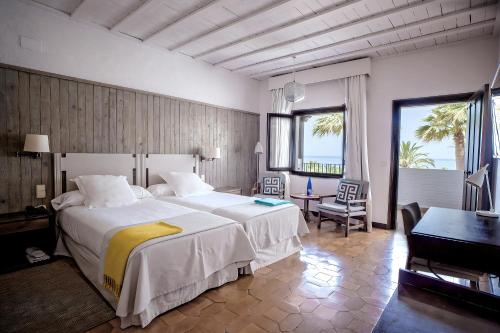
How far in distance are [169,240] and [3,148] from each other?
2.36 m

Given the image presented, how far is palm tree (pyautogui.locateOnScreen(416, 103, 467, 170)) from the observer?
6383 millimetres

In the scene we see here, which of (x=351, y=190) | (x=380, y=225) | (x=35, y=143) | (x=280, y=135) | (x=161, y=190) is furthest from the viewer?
(x=280, y=135)

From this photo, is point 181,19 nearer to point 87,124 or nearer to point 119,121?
point 119,121

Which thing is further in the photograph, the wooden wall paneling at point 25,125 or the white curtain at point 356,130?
the white curtain at point 356,130

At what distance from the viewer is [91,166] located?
351 centimetres

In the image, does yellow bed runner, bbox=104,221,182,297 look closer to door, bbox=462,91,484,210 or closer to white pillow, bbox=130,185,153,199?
white pillow, bbox=130,185,153,199

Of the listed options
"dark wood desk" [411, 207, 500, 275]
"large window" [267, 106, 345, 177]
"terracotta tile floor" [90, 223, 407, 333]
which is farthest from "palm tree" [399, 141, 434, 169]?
"dark wood desk" [411, 207, 500, 275]

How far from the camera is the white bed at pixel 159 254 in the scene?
191 cm

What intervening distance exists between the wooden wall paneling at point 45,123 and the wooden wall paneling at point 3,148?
0.32m

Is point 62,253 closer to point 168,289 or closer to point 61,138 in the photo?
point 61,138

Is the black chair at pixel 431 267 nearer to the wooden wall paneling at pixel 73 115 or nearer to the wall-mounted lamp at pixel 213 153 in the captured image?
the wall-mounted lamp at pixel 213 153

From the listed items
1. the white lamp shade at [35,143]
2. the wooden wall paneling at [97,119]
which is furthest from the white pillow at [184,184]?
the white lamp shade at [35,143]

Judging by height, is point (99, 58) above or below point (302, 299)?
above

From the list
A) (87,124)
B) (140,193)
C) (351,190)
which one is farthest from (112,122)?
(351,190)
